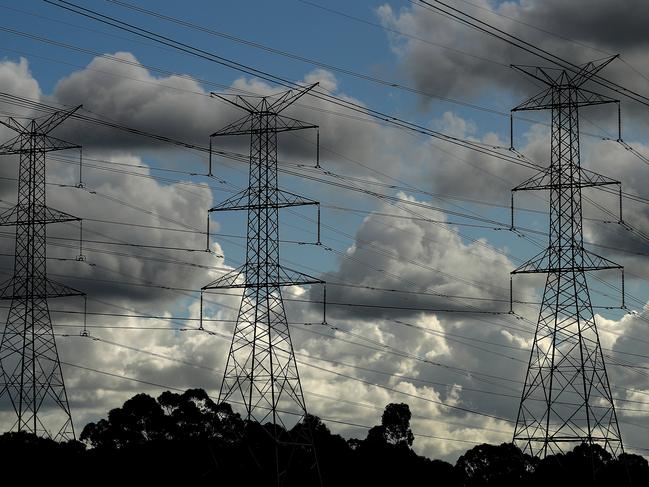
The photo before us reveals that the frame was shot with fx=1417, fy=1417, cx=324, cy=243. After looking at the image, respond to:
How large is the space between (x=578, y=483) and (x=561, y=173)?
35.5 meters

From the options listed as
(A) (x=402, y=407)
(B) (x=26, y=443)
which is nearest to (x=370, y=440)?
(A) (x=402, y=407)

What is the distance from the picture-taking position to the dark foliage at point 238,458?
108 metres

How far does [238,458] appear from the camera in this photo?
403 feet

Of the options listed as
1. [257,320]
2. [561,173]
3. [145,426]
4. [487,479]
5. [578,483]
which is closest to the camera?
[257,320]

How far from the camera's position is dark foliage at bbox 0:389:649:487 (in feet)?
354

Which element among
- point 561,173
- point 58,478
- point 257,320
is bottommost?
point 58,478

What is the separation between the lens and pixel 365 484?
414 ft

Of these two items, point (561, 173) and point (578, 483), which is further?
point (578, 483)

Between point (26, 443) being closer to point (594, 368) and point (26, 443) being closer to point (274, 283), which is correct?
point (274, 283)

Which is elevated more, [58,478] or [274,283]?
[274,283]

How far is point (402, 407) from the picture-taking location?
151m

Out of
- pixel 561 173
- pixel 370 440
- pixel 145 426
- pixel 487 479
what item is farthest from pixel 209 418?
pixel 561 173

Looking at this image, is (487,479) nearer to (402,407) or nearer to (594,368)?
(402,407)

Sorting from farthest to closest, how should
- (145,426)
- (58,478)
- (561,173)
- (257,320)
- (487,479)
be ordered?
(487,479)
(145,426)
(58,478)
(561,173)
(257,320)
